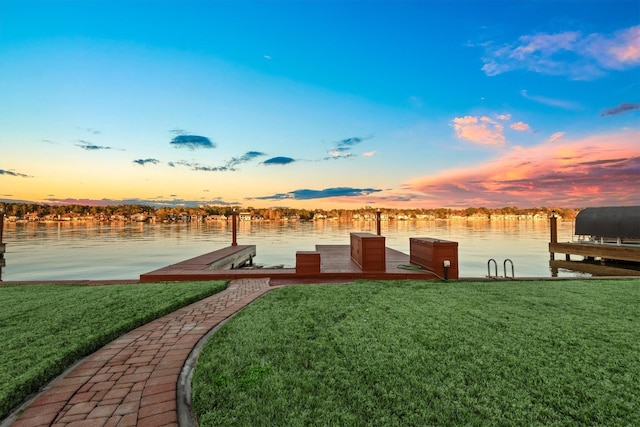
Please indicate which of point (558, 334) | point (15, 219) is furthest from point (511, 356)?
point (15, 219)

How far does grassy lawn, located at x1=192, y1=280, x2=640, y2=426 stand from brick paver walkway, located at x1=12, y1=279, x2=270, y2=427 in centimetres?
32

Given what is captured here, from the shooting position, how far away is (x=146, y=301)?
6270 mm

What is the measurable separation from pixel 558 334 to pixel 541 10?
17590 millimetres

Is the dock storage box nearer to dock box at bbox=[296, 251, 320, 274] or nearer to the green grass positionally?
dock box at bbox=[296, 251, 320, 274]

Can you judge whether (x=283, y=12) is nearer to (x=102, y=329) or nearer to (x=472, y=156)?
(x=102, y=329)

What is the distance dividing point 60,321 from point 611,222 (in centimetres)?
3347

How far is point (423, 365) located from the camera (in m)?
3.40

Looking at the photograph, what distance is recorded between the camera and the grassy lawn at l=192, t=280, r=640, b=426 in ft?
8.46

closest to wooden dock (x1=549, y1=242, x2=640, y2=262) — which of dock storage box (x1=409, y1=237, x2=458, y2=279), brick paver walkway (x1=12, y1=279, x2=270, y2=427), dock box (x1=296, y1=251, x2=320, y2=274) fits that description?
dock storage box (x1=409, y1=237, x2=458, y2=279)

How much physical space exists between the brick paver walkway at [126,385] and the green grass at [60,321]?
188 millimetres

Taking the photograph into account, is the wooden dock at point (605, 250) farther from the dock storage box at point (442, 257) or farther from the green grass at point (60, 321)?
the green grass at point (60, 321)

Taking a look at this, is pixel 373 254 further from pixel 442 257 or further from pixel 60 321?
pixel 60 321

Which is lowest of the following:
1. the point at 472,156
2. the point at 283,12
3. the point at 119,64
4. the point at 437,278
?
the point at 437,278

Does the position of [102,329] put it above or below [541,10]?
below
